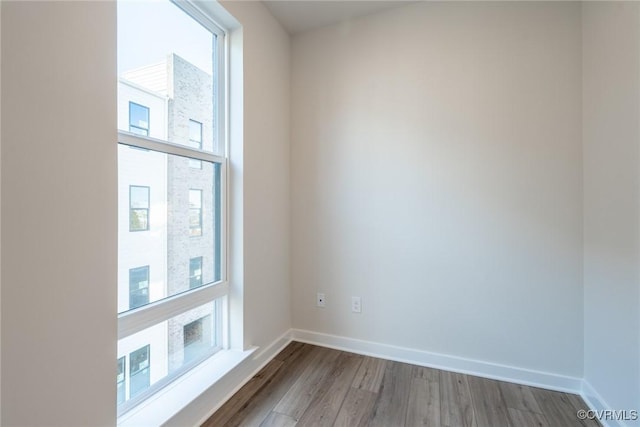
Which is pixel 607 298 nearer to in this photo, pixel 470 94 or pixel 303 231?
pixel 470 94

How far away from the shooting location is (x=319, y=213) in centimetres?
237

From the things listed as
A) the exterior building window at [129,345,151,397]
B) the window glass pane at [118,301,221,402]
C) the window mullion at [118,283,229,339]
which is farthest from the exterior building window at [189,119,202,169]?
the exterior building window at [129,345,151,397]

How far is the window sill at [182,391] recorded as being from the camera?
49.5 inches

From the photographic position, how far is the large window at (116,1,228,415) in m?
1.27

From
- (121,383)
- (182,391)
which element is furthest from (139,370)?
(182,391)

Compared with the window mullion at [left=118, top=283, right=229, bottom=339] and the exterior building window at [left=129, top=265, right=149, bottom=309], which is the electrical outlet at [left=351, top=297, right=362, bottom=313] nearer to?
the window mullion at [left=118, top=283, right=229, bottom=339]

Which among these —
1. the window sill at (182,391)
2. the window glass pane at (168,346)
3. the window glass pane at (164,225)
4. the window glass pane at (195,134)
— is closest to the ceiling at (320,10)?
the window glass pane at (195,134)

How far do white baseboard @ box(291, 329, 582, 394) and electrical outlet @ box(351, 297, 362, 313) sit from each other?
243 millimetres

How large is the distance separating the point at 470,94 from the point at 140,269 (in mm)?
2335

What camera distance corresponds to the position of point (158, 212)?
1422 mm

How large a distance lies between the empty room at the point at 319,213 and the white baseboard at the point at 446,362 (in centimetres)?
1

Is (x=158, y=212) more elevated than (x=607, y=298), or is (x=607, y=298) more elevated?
(x=158, y=212)

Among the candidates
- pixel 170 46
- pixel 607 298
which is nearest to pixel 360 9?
pixel 170 46

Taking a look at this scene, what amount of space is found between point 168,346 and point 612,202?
2539 millimetres
